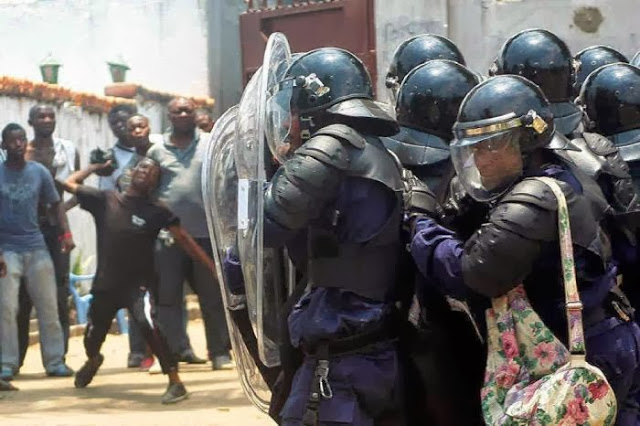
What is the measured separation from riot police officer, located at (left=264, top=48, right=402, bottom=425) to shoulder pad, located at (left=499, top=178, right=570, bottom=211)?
0.56m

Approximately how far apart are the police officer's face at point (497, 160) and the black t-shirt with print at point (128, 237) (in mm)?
4787

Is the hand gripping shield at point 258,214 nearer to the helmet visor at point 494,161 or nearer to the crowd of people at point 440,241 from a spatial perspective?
the crowd of people at point 440,241

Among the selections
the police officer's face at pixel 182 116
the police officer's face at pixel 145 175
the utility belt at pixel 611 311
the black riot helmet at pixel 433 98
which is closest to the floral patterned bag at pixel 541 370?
the utility belt at pixel 611 311

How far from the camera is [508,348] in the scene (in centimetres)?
415

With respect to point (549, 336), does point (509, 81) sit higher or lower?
higher

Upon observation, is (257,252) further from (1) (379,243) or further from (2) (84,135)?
(2) (84,135)

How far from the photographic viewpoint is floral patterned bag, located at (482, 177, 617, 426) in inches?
155

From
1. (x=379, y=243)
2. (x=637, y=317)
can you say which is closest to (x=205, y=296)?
(x=637, y=317)

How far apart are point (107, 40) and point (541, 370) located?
45.9ft

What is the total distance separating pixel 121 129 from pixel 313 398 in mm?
6007

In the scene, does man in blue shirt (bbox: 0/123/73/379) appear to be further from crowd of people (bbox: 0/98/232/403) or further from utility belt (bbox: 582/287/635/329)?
utility belt (bbox: 582/287/635/329)

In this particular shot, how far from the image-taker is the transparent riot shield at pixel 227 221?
5.13 meters

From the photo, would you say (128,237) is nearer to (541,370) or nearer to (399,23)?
→ (399,23)

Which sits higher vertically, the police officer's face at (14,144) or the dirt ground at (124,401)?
the police officer's face at (14,144)
